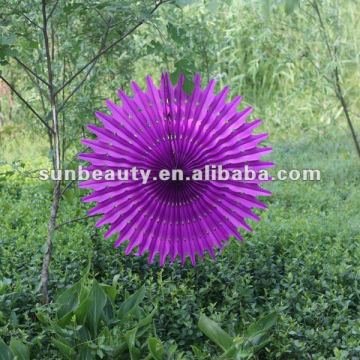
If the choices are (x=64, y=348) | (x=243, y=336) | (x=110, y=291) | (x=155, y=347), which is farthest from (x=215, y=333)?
(x=64, y=348)

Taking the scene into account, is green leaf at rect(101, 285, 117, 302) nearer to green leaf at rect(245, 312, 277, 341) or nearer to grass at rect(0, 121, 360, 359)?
grass at rect(0, 121, 360, 359)

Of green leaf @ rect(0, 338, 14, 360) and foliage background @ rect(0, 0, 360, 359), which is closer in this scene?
green leaf @ rect(0, 338, 14, 360)

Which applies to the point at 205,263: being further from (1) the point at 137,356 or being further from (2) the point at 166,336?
(1) the point at 137,356

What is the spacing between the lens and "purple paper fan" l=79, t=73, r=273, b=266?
5.70 ft

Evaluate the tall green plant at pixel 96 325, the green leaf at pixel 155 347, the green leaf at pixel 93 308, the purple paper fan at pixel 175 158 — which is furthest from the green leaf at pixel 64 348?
the purple paper fan at pixel 175 158

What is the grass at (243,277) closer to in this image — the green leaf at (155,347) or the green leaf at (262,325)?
the green leaf at (262,325)

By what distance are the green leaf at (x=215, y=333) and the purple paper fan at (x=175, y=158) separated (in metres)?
0.36

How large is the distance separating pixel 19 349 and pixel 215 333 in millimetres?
586

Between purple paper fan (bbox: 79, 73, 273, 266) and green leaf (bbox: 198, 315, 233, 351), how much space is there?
1.19 ft

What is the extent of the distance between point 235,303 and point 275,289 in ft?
0.55

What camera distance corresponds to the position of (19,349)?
197 cm

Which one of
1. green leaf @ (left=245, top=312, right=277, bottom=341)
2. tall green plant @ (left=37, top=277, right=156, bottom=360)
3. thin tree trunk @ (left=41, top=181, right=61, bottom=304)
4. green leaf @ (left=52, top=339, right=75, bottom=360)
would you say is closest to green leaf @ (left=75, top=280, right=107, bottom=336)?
tall green plant @ (left=37, top=277, right=156, bottom=360)

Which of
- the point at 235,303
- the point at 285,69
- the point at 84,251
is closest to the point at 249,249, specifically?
the point at 235,303

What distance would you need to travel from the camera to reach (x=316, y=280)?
8.53ft
